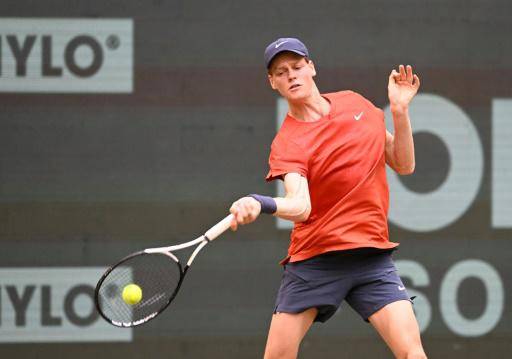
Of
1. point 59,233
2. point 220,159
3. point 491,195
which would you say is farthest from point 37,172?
point 491,195

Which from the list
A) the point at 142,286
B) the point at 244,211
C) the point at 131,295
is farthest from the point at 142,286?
the point at 244,211

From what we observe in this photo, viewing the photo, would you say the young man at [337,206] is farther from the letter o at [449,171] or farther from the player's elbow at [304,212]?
the letter o at [449,171]

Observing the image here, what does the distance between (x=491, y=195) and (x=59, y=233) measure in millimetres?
2104

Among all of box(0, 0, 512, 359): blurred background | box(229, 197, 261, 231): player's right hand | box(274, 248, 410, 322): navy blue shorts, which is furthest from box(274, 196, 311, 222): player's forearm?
box(0, 0, 512, 359): blurred background

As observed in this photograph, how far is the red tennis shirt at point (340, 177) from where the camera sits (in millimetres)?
4344

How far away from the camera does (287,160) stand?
168 inches

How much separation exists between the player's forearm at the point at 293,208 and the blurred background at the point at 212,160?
4.60 feet

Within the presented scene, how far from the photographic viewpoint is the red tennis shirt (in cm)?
434

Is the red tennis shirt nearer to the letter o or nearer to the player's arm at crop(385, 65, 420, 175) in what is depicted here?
the player's arm at crop(385, 65, 420, 175)

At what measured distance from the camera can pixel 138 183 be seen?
550 cm

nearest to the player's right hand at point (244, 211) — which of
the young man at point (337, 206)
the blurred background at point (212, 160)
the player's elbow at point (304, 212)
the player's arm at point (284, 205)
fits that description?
the player's arm at point (284, 205)

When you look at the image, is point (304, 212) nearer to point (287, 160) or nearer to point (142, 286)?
point (287, 160)

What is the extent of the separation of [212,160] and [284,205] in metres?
1.52

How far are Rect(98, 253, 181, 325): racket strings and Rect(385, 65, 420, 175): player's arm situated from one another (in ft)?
3.22
